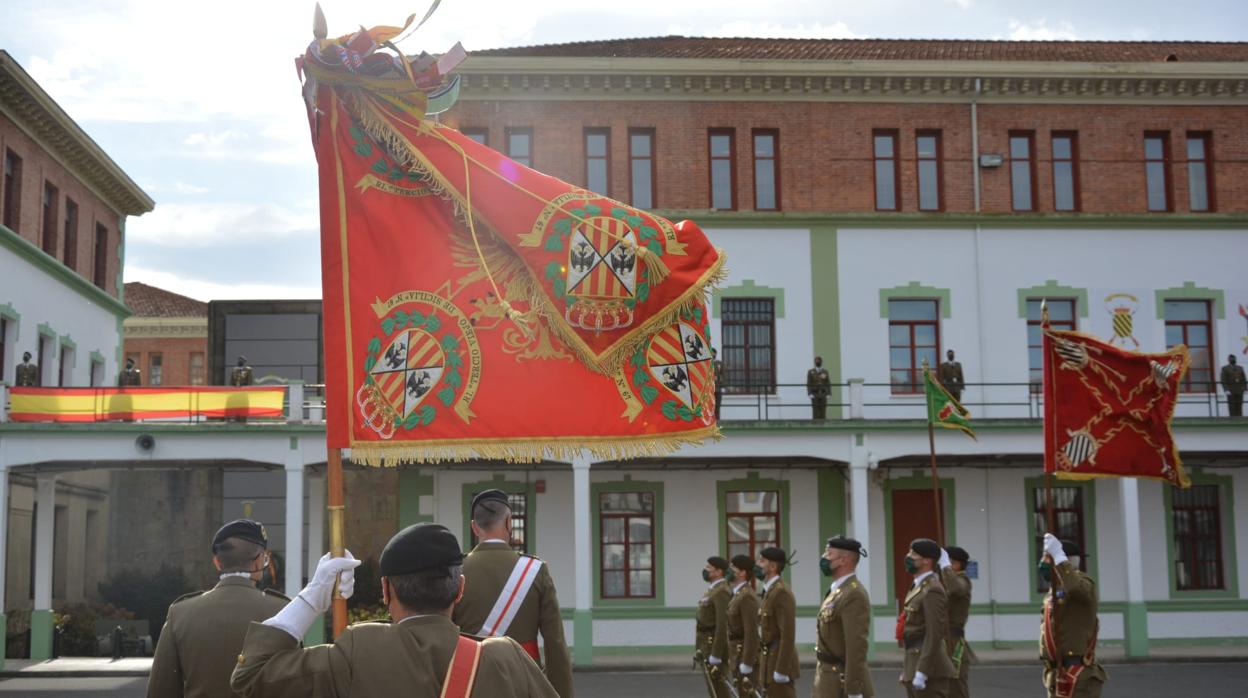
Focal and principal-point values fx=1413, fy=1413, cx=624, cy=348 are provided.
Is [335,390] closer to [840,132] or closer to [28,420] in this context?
[28,420]

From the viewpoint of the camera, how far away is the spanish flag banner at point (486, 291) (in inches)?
252

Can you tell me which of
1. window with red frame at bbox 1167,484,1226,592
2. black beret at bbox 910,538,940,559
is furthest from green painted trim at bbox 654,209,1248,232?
black beret at bbox 910,538,940,559

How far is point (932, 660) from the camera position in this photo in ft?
36.8

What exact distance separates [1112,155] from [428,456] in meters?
25.8

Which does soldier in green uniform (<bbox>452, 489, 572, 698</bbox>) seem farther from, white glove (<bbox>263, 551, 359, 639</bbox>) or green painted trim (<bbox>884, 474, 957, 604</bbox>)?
green painted trim (<bbox>884, 474, 957, 604</bbox>)

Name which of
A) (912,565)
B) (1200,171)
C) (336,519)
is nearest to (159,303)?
(1200,171)

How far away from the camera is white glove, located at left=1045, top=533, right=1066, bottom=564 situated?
10352mm

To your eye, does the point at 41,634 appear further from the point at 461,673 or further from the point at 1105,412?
the point at 461,673

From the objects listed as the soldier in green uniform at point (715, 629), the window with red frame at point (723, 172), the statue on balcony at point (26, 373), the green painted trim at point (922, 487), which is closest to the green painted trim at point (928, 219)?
the window with red frame at point (723, 172)

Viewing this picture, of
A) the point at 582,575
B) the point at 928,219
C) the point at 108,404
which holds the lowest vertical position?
the point at 582,575

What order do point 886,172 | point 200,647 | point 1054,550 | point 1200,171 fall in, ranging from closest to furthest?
point 200,647 → point 1054,550 → point 886,172 → point 1200,171

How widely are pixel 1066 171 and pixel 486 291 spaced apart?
2517cm

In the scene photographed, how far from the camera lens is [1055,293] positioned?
1139 inches

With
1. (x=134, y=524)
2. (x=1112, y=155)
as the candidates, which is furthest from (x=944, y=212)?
(x=134, y=524)
